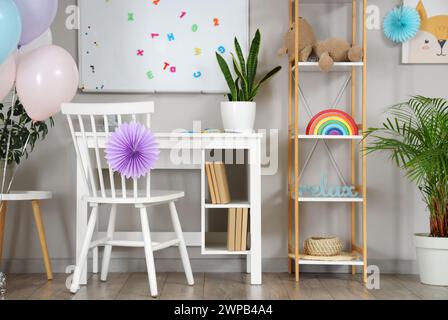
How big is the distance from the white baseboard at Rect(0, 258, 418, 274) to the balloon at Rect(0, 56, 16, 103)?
1138mm

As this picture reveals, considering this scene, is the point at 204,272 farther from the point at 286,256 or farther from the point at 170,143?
the point at 170,143

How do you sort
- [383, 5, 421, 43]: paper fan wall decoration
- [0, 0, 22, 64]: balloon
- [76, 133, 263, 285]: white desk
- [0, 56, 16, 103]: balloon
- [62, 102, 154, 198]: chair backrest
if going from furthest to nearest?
[383, 5, 421, 43]: paper fan wall decoration, [76, 133, 263, 285]: white desk, [62, 102, 154, 198]: chair backrest, [0, 56, 16, 103]: balloon, [0, 0, 22, 64]: balloon

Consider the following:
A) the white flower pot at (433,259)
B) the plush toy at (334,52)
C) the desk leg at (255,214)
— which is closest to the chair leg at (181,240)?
the desk leg at (255,214)

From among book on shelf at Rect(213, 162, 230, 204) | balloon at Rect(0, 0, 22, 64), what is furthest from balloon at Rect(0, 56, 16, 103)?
book on shelf at Rect(213, 162, 230, 204)

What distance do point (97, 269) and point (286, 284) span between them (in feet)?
3.41

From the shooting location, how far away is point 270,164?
398 centimetres

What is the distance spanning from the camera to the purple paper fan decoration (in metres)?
3.26

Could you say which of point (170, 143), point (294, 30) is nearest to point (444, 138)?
point (294, 30)

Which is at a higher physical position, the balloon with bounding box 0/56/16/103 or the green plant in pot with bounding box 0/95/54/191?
the balloon with bounding box 0/56/16/103

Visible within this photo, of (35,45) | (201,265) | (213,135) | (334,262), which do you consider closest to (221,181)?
(213,135)

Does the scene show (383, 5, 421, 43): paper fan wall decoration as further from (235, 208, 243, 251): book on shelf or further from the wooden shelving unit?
(235, 208, 243, 251): book on shelf

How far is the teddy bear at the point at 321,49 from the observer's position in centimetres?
369

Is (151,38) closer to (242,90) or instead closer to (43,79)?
(242,90)

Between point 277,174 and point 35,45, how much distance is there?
147 centimetres
